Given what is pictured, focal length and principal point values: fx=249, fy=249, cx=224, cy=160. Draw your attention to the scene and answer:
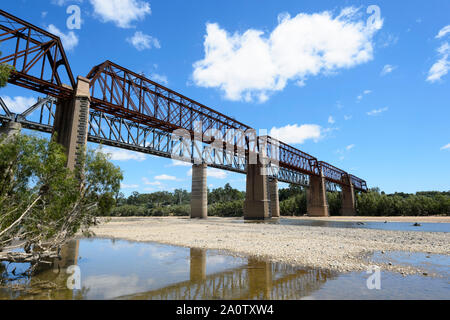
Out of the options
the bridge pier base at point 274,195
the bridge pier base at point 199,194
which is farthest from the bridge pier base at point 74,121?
the bridge pier base at point 274,195

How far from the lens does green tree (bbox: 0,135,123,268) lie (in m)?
8.06

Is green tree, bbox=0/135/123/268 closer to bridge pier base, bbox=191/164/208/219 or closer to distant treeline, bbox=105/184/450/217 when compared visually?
bridge pier base, bbox=191/164/208/219

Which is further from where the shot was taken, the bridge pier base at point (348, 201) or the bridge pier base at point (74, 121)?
the bridge pier base at point (348, 201)

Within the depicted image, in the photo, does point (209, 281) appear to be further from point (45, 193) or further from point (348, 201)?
point (348, 201)

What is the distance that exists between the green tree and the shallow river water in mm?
1307

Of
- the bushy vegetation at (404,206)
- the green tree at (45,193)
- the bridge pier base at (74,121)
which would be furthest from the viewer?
the bushy vegetation at (404,206)

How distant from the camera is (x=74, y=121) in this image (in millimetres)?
23500

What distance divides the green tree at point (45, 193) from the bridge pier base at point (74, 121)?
14.4 m

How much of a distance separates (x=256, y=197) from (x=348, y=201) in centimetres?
5476

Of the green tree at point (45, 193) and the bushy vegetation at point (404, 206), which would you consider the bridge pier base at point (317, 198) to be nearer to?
the bushy vegetation at point (404, 206)

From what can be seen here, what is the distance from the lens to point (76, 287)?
7.13 meters

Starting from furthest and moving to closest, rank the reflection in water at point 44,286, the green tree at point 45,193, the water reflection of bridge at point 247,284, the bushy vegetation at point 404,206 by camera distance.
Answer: the bushy vegetation at point 404,206
the green tree at point 45,193
the water reflection of bridge at point 247,284
the reflection in water at point 44,286

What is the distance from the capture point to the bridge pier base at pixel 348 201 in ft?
283

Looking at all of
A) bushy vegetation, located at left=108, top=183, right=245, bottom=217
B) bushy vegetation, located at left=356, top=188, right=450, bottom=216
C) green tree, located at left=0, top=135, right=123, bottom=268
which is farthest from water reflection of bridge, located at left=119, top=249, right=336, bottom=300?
bushy vegetation, located at left=356, top=188, right=450, bottom=216
